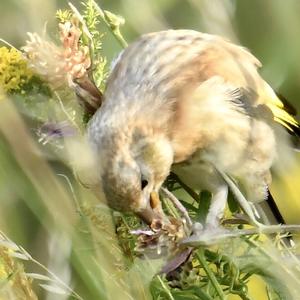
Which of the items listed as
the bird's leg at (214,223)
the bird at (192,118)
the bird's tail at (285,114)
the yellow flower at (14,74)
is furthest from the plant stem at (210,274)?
the bird's tail at (285,114)

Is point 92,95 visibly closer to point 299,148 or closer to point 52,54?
point 52,54

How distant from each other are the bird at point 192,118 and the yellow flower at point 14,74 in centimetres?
18

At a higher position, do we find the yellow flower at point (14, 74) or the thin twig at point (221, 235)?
the yellow flower at point (14, 74)

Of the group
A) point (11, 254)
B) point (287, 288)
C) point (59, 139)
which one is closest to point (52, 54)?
point (59, 139)

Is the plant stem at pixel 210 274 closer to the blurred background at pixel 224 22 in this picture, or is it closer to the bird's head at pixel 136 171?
the bird's head at pixel 136 171

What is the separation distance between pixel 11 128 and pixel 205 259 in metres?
0.31

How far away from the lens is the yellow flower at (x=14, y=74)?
1.17 meters

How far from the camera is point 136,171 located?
1.37 m

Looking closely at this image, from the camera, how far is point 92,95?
1.30 metres

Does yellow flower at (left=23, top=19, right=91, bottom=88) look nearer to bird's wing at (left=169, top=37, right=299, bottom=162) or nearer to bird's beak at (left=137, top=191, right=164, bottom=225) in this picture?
bird's beak at (left=137, top=191, right=164, bottom=225)

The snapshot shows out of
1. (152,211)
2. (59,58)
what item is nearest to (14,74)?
(59,58)

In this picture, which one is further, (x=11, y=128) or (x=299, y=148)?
(x=299, y=148)

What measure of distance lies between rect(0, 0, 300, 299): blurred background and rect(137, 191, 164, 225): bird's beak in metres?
0.07

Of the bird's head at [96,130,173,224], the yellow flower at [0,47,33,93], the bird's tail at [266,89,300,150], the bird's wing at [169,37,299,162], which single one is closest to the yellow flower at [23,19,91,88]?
the yellow flower at [0,47,33,93]
